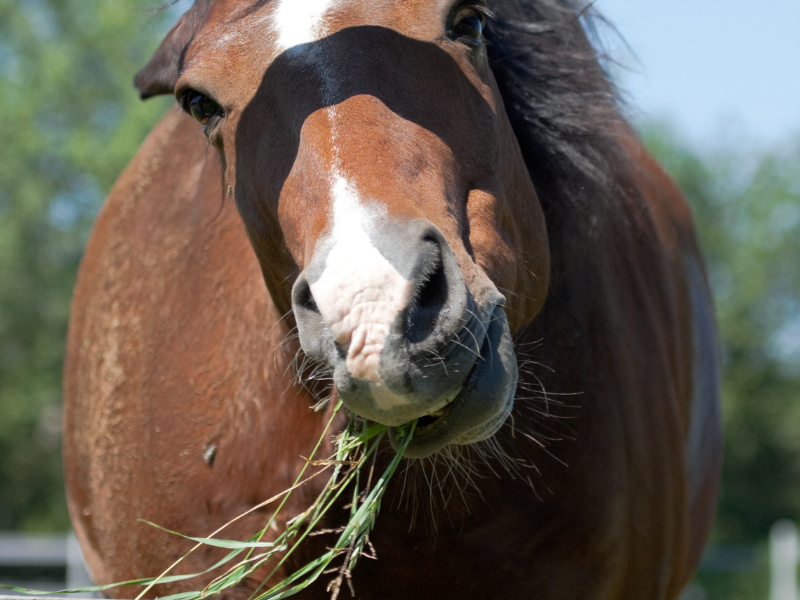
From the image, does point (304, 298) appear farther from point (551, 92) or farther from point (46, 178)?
point (46, 178)

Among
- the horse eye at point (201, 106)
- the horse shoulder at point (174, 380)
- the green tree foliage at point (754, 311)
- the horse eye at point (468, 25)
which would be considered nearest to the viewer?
the horse eye at point (468, 25)

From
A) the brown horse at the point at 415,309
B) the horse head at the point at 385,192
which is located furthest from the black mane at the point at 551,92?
the horse head at the point at 385,192

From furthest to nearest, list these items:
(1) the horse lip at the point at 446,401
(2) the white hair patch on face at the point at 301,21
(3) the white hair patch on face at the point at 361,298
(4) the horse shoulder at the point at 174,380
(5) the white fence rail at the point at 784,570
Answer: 1. (5) the white fence rail at the point at 784,570
2. (4) the horse shoulder at the point at 174,380
3. (2) the white hair patch on face at the point at 301,21
4. (1) the horse lip at the point at 446,401
5. (3) the white hair patch on face at the point at 361,298

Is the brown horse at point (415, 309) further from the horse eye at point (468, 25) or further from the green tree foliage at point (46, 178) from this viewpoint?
the green tree foliage at point (46, 178)

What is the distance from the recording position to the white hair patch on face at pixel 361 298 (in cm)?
157

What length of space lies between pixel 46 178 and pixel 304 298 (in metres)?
24.1

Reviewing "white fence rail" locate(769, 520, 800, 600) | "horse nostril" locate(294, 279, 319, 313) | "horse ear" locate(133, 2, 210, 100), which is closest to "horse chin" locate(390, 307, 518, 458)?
"horse nostril" locate(294, 279, 319, 313)

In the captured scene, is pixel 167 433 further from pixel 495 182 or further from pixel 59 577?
pixel 59 577

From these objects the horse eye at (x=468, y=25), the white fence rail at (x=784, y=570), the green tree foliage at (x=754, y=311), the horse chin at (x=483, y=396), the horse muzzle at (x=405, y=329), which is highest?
the horse eye at (x=468, y=25)

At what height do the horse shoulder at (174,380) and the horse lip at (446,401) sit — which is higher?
the horse lip at (446,401)

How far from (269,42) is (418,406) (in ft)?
3.17

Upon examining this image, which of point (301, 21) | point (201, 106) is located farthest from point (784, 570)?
point (301, 21)

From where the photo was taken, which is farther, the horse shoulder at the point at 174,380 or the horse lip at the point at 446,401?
the horse shoulder at the point at 174,380

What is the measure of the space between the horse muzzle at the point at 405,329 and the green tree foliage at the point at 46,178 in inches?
824
